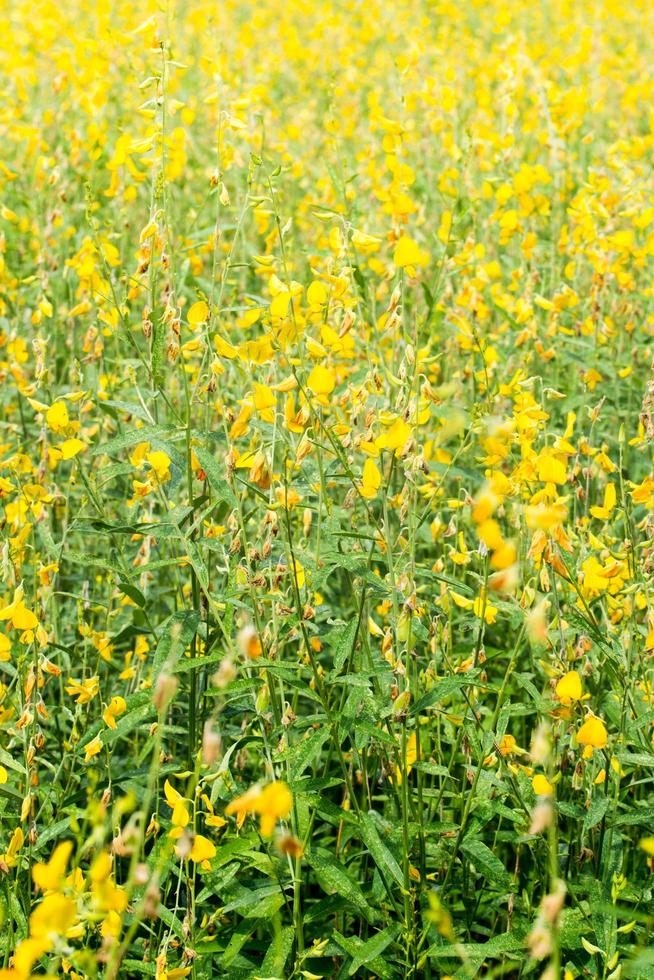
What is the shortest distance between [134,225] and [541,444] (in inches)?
94.6

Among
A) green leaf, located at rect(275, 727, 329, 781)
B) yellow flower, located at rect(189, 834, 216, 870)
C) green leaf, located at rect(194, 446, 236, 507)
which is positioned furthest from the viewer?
green leaf, located at rect(194, 446, 236, 507)

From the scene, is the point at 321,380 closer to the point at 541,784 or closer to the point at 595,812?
the point at 541,784

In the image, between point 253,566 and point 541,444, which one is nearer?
point 253,566

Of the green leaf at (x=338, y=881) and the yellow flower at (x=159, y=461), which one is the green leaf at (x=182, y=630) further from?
the green leaf at (x=338, y=881)

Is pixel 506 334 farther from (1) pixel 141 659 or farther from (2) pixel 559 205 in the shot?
(1) pixel 141 659

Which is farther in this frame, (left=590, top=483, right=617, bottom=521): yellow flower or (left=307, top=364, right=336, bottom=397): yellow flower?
(left=590, top=483, right=617, bottom=521): yellow flower

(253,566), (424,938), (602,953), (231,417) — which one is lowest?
(424,938)

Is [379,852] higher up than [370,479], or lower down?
lower down

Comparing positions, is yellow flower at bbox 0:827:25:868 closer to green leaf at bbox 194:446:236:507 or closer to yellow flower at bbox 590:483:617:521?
green leaf at bbox 194:446:236:507

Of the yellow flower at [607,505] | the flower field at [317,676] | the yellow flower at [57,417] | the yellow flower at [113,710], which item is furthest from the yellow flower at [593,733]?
the yellow flower at [57,417]

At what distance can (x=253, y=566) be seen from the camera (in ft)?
7.80

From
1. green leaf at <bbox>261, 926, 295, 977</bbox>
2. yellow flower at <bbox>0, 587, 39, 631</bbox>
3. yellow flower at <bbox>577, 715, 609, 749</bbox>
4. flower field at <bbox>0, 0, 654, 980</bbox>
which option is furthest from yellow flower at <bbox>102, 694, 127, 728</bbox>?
yellow flower at <bbox>577, 715, 609, 749</bbox>

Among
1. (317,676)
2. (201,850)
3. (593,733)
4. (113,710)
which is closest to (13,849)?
(113,710)

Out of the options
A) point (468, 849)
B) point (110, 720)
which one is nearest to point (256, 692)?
point (110, 720)
